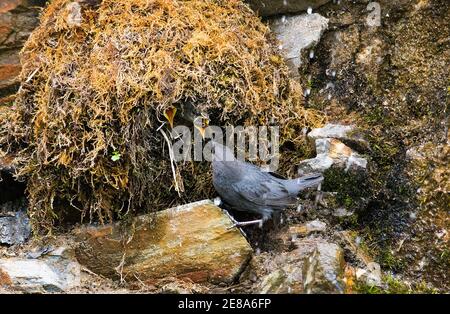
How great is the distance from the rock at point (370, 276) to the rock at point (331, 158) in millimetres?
910

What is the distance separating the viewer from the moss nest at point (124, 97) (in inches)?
206

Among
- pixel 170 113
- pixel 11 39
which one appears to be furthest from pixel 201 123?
pixel 11 39

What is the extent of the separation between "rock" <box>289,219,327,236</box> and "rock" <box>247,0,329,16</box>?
7.32ft

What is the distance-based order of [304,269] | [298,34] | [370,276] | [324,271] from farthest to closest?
[298,34]
[370,276]
[304,269]
[324,271]

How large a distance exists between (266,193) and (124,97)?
140 cm

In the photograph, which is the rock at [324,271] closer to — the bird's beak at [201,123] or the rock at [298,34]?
the bird's beak at [201,123]

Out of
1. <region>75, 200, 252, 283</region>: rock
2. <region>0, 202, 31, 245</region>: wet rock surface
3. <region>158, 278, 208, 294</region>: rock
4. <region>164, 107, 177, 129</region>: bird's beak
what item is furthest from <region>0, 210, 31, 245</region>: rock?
<region>164, 107, 177, 129</region>: bird's beak

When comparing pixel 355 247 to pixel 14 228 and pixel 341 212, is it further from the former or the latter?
pixel 14 228

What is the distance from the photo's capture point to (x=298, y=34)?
6.27 metres

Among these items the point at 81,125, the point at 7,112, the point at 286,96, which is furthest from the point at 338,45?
the point at 7,112

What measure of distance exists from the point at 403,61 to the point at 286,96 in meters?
1.11

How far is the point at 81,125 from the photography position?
208 inches

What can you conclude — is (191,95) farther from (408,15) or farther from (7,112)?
(408,15)

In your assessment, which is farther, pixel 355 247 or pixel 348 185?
pixel 348 185
